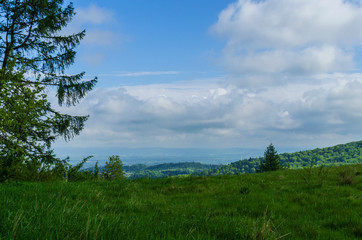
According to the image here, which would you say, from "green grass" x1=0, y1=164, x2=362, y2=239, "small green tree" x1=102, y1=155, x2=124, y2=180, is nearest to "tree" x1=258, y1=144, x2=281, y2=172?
"small green tree" x1=102, y1=155, x2=124, y2=180

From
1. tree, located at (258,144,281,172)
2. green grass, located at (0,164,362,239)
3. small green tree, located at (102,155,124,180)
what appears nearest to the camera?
green grass, located at (0,164,362,239)

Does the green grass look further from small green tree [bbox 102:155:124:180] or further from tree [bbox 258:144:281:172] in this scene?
tree [bbox 258:144:281:172]

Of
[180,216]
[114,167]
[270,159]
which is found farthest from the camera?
[270,159]

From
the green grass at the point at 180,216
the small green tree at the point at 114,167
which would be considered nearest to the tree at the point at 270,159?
the small green tree at the point at 114,167

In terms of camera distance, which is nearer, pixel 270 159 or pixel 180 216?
pixel 180 216

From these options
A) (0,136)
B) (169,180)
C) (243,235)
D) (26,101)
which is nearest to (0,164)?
(0,136)

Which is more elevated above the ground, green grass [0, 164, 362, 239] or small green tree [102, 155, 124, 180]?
green grass [0, 164, 362, 239]

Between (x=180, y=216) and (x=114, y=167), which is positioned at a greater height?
(x=180, y=216)

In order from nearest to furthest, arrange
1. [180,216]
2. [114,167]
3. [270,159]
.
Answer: [180,216], [114,167], [270,159]

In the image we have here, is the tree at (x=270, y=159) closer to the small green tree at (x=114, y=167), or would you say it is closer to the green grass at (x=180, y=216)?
the small green tree at (x=114, y=167)

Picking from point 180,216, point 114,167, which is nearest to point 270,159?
point 114,167

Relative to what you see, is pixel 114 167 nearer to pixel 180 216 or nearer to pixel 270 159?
pixel 180 216

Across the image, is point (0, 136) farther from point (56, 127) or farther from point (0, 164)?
point (56, 127)

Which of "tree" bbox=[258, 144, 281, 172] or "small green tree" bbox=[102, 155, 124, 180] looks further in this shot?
"tree" bbox=[258, 144, 281, 172]
